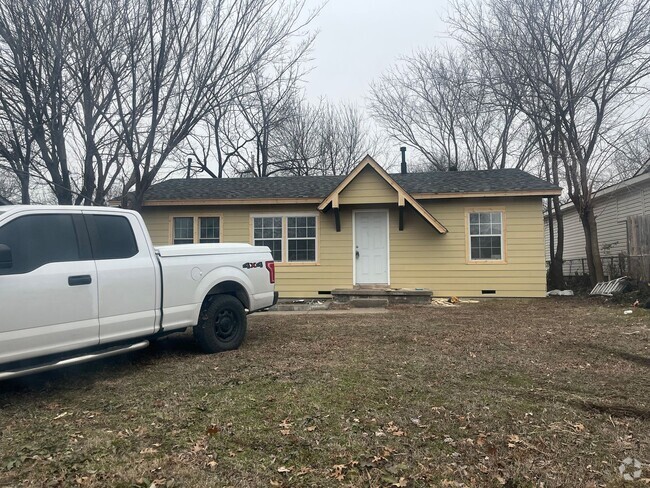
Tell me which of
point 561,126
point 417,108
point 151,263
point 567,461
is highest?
point 417,108

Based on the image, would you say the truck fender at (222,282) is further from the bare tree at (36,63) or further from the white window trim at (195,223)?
the white window trim at (195,223)

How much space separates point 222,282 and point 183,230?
324 inches

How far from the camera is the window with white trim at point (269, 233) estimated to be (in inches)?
524

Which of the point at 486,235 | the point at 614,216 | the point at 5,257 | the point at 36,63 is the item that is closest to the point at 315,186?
the point at 486,235

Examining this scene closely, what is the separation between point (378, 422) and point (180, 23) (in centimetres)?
1016

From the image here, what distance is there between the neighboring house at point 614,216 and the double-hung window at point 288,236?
922 cm

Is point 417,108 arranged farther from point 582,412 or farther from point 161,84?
point 582,412

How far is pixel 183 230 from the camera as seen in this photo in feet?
44.2

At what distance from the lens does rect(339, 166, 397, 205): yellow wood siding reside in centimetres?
1223

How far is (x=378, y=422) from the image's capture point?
11.5ft

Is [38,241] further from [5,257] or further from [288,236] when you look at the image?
[288,236]

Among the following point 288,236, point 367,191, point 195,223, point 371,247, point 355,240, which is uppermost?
point 367,191

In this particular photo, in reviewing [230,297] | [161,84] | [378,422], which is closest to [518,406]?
[378,422]

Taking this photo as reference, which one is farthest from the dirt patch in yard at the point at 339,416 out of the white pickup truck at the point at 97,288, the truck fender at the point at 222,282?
the truck fender at the point at 222,282
